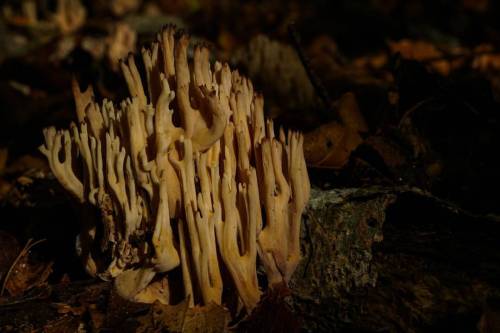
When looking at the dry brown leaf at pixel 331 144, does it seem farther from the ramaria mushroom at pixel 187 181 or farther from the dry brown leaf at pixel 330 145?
the ramaria mushroom at pixel 187 181

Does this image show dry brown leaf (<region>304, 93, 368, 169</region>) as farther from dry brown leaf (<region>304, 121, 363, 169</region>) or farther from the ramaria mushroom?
the ramaria mushroom

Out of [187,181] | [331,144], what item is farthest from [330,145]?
[187,181]

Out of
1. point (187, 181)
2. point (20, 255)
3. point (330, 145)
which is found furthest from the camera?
point (330, 145)

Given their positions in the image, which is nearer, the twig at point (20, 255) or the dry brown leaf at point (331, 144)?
the twig at point (20, 255)

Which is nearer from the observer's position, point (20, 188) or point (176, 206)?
point (176, 206)

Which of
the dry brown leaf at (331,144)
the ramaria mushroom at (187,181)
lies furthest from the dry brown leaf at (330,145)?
the ramaria mushroom at (187,181)

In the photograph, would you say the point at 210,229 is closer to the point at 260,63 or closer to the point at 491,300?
the point at 491,300

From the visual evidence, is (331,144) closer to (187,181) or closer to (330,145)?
(330,145)

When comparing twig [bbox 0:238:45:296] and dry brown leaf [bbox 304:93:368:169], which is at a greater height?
dry brown leaf [bbox 304:93:368:169]

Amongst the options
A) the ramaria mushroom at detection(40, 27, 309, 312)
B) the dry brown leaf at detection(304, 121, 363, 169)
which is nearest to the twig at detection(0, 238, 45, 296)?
the ramaria mushroom at detection(40, 27, 309, 312)

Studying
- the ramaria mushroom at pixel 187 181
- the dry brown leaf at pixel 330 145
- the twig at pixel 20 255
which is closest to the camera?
the ramaria mushroom at pixel 187 181

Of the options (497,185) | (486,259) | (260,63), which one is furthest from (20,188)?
(497,185)
